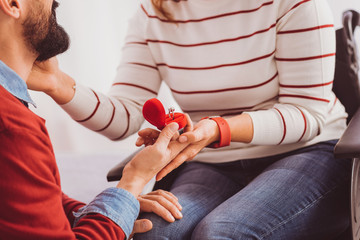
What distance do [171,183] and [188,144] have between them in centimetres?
22

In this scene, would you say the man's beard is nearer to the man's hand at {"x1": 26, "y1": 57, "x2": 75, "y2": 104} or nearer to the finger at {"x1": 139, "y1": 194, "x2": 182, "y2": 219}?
the man's hand at {"x1": 26, "y1": 57, "x2": 75, "y2": 104}

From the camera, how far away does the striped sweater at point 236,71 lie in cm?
102

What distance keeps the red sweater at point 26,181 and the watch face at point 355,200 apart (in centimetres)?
57

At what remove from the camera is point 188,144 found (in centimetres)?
95

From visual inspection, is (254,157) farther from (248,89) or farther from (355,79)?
(355,79)

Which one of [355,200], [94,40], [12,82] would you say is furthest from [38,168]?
[94,40]

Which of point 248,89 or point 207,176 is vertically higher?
point 248,89

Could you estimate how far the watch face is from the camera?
0.89 meters

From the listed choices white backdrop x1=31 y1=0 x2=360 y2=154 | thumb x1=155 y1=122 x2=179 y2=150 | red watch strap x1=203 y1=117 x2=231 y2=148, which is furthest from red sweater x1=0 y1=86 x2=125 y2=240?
white backdrop x1=31 y1=0 x2=360 y2=154

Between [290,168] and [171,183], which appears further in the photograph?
[171,183]

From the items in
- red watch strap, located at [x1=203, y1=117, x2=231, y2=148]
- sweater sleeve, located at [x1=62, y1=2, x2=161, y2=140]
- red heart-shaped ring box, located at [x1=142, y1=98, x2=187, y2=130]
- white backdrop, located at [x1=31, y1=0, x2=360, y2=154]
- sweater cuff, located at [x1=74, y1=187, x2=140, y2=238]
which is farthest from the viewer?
white backdrop, located at [x1=31, y1=0, x2=360, y2=154]

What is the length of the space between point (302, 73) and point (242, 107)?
18 centimetres

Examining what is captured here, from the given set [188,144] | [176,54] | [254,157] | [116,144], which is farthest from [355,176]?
[116,144]

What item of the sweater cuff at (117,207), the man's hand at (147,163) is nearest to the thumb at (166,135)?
the man's hand at (147,163)
